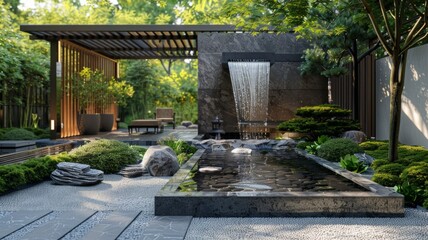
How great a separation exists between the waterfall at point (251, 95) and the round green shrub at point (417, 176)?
25.3ft

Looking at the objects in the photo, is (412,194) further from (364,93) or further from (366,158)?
(364,93)

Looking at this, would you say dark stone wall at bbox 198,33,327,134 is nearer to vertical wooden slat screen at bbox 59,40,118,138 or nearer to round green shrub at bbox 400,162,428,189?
vertical wooden slat screen at bbox 59,40,118,138

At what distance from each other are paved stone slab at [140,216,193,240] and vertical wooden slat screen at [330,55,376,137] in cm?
840

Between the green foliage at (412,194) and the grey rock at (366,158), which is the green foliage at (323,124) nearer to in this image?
the grey rock at (366,158)

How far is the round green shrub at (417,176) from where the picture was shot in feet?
18.3

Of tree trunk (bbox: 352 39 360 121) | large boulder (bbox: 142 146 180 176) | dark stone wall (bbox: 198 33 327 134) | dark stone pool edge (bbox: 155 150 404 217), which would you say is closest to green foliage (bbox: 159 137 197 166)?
large boulder (bbox: 142 146 180 176)

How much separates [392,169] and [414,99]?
12.3 feet

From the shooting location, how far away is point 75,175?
21.8ft

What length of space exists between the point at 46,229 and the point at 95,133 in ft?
37.3

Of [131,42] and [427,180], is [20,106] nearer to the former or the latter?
[131,42]

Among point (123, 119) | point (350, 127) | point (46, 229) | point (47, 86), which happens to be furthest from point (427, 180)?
point (123, 119)

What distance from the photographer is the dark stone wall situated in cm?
1409

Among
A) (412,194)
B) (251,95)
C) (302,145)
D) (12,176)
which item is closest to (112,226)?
(12,176)

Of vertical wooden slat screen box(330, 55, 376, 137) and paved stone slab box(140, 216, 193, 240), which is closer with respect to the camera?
paved stone slab box(140, 216, 193, 240)
